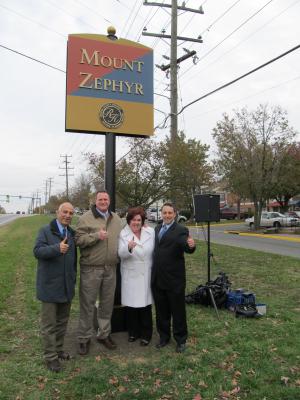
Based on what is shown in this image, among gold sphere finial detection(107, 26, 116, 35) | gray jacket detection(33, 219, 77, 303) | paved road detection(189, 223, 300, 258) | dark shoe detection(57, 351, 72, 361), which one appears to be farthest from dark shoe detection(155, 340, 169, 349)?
paved road detection(189, 223, 300, 258)

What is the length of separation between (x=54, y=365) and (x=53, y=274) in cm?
97

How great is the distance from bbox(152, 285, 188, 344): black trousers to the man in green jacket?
58 cm

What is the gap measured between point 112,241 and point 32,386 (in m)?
1.72

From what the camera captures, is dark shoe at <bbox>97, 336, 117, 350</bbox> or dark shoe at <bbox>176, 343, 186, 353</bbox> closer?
dark shoe at <bbox>176, 343, 186, 353</bbox>

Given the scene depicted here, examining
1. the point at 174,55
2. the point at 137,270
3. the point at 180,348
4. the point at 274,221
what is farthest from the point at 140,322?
the point at 274,221

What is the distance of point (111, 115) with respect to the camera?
6.37 metres

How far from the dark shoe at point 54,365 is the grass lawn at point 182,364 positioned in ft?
0.24

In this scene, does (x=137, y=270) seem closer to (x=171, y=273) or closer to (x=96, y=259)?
(x=171, y=273)

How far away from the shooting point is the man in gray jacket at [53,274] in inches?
174

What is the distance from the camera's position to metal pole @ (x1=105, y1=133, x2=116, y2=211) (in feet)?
20.2

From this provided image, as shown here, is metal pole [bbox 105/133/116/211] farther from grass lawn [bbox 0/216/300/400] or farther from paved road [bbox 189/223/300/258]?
paved road [bbox 189/223/300/258]

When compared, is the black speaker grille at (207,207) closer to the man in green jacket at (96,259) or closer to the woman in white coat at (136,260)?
the woman in white coat at (136,260)

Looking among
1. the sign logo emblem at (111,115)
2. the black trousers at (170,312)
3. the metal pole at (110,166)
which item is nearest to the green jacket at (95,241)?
the black trousers at (170,312)

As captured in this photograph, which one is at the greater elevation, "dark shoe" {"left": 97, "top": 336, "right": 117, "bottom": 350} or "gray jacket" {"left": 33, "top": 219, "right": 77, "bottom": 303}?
"gray jacket" {"left": 33, "top": 219, "right": 77, "bottom": 303}
